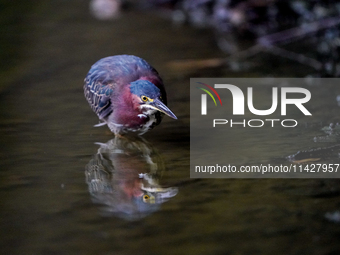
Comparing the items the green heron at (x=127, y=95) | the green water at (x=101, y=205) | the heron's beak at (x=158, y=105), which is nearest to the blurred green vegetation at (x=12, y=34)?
the green water at (x=101, y=205)

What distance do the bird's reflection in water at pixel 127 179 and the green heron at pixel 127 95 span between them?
194mm

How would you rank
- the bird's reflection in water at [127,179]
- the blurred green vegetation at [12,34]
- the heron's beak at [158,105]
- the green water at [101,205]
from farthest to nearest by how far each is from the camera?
the blurred green vegetation at [12,34], the heron's beak at [158,105], the bird's reflection in water at [127,179], the green water at [101,205]

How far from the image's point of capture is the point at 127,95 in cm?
429

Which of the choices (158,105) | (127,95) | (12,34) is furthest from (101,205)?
(12,34)

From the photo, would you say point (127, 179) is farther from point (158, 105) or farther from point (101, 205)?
point (158, 105)

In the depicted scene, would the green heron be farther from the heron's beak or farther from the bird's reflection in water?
the bird's reflection in water

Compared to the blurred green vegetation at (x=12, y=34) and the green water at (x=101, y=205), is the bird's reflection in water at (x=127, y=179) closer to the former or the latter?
the green water at (x=101, y=205)

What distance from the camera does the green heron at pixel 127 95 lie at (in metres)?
4.14

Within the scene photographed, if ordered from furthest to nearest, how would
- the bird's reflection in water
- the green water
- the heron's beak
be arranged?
the heron's beak < the bird's reflection in water < the green water

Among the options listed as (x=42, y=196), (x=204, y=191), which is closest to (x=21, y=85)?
(x=42, y=196)

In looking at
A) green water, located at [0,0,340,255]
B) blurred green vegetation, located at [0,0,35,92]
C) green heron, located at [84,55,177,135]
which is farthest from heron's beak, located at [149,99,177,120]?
blurred green vegetation, located at [0,0,35,92]

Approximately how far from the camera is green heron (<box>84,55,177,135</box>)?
4.14 m

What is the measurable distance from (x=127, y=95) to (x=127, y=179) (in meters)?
0.80

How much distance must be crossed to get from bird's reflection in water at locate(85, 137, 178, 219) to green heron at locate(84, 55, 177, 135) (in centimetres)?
19
